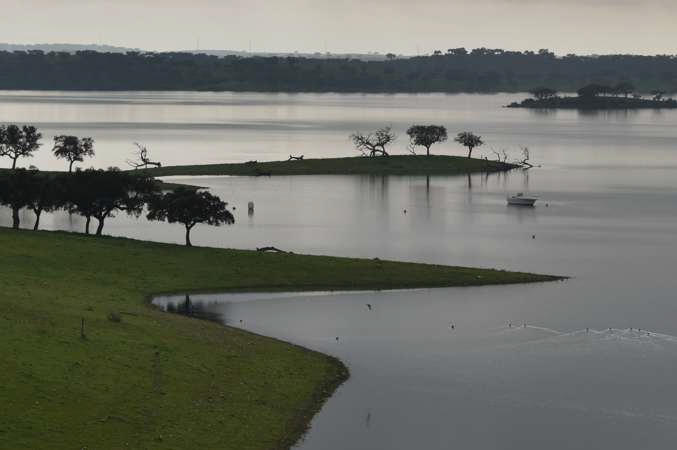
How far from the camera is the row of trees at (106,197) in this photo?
8569cm

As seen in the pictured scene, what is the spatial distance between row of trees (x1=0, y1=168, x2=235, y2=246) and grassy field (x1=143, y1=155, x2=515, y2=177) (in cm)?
6327

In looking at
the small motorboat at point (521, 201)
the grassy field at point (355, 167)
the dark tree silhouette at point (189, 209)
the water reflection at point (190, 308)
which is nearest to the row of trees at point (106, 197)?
the dark tree silhouette at point (189, 209)

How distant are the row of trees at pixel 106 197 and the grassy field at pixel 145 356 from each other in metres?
7.55

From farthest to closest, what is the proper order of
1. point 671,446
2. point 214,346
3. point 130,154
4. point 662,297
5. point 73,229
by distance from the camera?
point 130,154
point 73,229
point 662,297
point 214,346
point 671,446

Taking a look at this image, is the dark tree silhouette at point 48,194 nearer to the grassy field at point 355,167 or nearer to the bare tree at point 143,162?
the grassy field at point 355,167

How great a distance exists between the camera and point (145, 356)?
166ft

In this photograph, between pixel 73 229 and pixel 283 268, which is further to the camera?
pixel 73 229

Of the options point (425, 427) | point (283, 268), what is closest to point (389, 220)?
point (283, 268)

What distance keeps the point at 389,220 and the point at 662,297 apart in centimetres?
4310

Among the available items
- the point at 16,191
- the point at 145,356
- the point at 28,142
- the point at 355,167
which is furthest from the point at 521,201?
the point at 145,356

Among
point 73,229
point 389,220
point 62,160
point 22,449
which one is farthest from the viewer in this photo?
point 62,160

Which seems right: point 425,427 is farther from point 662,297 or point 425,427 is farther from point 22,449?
point 662,297

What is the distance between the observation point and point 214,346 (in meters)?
55.7

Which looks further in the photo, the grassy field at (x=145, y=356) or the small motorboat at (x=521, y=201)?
the small motorboat at (x=521, y=201)
